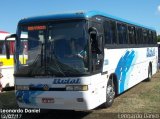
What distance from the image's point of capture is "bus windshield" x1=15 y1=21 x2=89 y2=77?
9.16 m

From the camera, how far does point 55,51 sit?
937 centimetres

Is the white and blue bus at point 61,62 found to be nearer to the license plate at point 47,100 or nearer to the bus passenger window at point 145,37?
the license plate at point 47,100

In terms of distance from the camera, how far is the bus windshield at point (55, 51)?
9164 mm

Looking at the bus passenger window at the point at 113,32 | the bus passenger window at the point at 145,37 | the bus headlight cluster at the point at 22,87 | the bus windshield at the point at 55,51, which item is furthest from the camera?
the bus passenger window at the point at 145,37

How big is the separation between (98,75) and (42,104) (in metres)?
1.80

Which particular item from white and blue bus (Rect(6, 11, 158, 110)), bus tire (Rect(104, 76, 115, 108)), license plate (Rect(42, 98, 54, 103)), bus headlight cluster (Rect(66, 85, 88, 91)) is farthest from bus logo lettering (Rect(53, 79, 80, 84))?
bus tire (Rect(104, 76, 115, 108))

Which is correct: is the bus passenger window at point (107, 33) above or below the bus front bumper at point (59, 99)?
above

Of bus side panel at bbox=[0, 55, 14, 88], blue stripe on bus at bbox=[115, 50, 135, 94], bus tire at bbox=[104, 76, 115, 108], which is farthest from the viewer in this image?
bus side panel at bbox=[0, 55, 14, 88]

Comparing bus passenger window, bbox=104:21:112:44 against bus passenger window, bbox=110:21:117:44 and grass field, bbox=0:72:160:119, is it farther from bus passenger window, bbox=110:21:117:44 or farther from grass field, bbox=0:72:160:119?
grass field, bbox=0:72:160:119

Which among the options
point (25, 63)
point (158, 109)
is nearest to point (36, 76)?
point (25, 63)

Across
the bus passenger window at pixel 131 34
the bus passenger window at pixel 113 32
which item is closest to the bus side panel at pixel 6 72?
the bus passenger window at pixel 131 34

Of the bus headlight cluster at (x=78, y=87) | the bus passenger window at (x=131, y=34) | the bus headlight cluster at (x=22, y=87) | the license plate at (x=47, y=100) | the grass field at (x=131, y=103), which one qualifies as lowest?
the grass field at (x=131, y=103)

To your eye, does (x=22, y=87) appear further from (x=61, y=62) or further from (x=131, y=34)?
(x=131, y=34)

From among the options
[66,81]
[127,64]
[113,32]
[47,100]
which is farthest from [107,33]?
[47,100]
